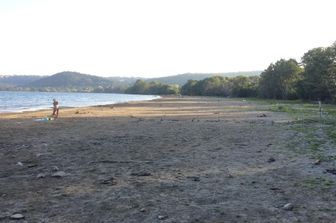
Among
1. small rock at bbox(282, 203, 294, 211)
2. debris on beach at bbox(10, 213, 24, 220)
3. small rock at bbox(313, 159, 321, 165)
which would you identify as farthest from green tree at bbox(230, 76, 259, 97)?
debris on beach at bbox(10, 213, 24, 220)

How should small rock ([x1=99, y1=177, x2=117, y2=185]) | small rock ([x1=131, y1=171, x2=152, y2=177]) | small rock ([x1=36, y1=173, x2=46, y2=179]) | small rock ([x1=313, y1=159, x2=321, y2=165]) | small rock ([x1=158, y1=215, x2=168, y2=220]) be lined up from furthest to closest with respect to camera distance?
small rock ([x1=313, y1=159, x2=321, y2=165]) < small rock ([x1=131, y1=171, x2=152, y2=177]) < small rock ([x1=36, y1=173, x2=46, y2=179]) < small rock ([x1=99, y1=177, x2=117, y2=185]) < small rock ([x1=158, y1=215, x2=168, y2=220])

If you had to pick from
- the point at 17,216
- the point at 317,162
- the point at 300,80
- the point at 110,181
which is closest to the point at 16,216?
the point at 17,216

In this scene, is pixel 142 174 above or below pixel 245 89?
above

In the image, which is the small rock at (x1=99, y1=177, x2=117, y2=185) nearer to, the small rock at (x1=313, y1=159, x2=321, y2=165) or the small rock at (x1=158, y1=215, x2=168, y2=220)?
the small rock at (x1=158, y1=215, x2=168, y2=220)

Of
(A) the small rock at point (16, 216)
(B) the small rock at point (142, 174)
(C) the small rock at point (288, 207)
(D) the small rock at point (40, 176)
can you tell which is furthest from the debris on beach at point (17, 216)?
(C) the small rock at point (288, 207)

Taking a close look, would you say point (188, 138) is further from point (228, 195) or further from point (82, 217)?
point (82, 217)

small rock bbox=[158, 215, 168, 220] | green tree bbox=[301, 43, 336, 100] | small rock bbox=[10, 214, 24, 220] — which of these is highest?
green tree bbox=[301, 43, 336, 100]

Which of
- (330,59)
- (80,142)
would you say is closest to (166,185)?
(80,142)

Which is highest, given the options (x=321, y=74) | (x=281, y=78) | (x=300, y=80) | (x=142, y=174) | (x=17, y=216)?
(x=321, y=74)

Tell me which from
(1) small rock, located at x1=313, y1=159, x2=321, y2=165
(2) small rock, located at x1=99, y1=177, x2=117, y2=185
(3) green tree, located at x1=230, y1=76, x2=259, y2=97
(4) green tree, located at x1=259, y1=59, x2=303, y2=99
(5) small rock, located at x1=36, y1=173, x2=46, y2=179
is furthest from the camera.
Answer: (3) green tree, located at x1=230, y1=76, x2=259, y2=97

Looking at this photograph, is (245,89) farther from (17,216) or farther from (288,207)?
(17,216)

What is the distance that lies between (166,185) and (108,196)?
1.57 metres

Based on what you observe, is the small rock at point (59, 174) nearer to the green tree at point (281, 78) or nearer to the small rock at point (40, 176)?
the small rock at point (40, 176)

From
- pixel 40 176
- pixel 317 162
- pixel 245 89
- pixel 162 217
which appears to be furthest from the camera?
pixel 245 89
